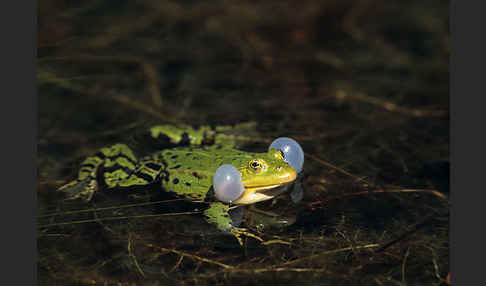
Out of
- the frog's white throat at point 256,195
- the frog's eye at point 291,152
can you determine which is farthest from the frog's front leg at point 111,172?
the frog's eye at point 291,152

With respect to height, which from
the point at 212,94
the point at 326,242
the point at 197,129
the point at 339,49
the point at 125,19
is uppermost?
the point at 125,19

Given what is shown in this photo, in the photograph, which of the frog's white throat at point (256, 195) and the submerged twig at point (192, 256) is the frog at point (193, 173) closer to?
the frog's white throat at point (256, 195)

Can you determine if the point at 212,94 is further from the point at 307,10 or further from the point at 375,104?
the point at 307,10

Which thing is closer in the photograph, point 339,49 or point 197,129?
point 197,129

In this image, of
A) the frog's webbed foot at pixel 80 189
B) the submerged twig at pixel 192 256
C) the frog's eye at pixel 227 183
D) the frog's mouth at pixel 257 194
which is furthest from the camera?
the frog's webbed foot at pixel 80 189

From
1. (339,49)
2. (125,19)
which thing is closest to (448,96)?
(339,49)

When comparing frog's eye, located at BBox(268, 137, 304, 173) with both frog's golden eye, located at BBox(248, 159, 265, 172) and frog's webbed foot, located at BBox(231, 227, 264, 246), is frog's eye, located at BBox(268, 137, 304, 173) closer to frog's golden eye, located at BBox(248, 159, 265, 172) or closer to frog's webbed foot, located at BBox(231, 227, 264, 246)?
frog's golden eye, located at BBox(248, 159, 265, 172)

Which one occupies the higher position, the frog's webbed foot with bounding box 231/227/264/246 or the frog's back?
the frog's back

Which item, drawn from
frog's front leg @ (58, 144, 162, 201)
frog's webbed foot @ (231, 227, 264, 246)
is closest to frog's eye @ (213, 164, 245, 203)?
frog's webbed foot @ (231, 227, 264, 246)
